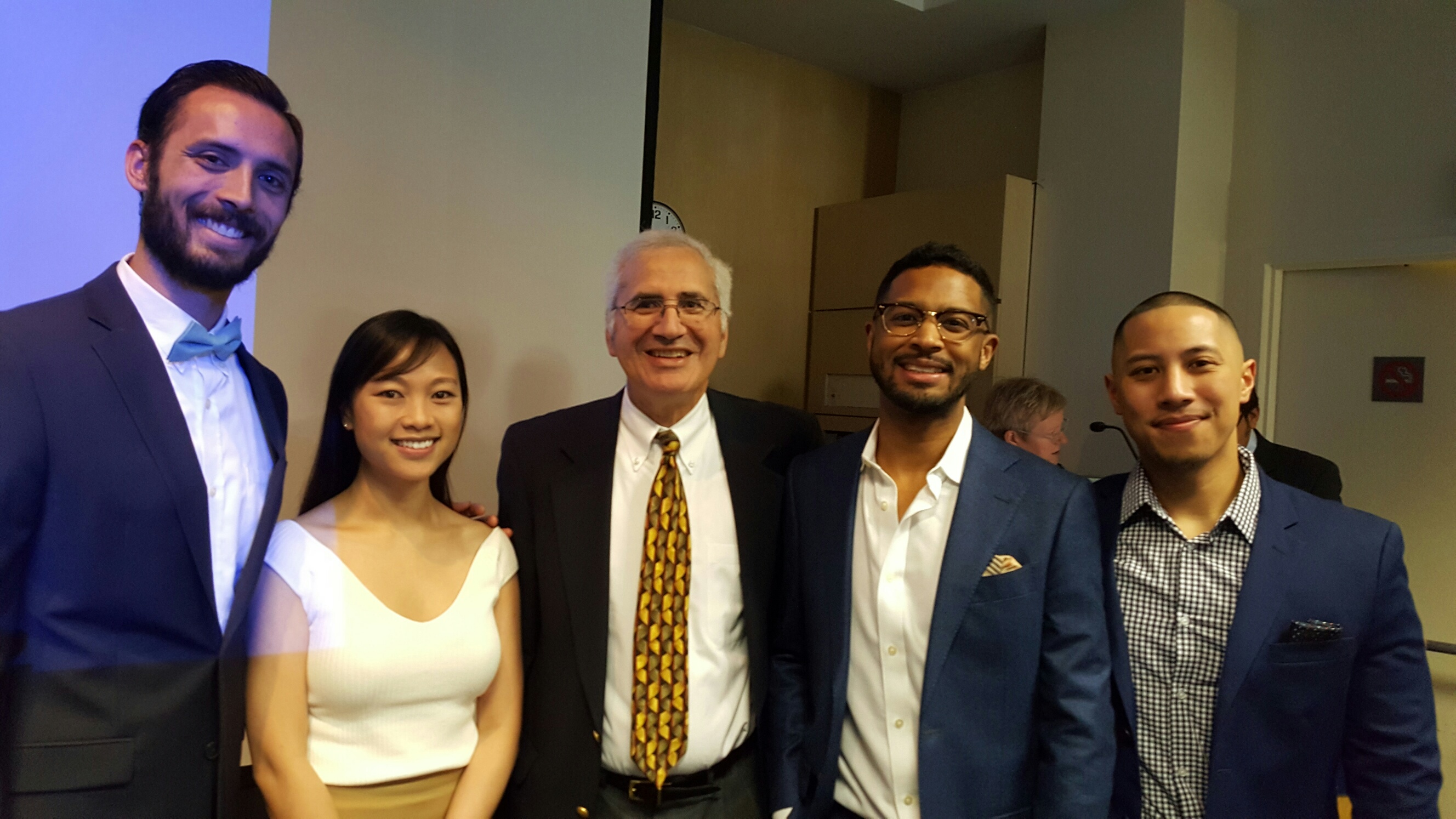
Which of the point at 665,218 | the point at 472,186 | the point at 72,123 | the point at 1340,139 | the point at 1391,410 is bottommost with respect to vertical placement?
the point at 1391,410

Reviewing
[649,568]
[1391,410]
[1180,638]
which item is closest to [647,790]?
[649,568]

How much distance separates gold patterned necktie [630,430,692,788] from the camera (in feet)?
5.48

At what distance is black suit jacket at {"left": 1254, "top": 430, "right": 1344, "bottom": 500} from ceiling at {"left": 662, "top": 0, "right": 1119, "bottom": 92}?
6.75ft

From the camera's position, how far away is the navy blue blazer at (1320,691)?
151 cm

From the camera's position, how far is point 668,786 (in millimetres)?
1675

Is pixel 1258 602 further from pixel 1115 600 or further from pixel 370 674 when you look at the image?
pixel 370 674

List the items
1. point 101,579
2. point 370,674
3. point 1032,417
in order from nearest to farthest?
point 101,579
point 370,674
point 1032,417

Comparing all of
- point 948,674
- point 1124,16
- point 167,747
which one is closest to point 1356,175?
point 1124,16

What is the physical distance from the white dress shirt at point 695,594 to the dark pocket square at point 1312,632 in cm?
96

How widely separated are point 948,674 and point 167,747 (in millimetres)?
1216

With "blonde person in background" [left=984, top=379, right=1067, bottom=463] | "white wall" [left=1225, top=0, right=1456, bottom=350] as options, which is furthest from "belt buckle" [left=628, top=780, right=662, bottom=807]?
"white wall" [left=1225, top=0, right=1456, bottom=350]

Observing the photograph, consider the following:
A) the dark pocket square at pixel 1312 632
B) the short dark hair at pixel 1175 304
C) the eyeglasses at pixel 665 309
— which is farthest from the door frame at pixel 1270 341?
the eyeglasses at pixel 665 309

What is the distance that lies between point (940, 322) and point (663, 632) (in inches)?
30.9

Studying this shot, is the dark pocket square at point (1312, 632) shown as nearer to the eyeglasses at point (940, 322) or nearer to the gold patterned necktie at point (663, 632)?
the eyeglasses at point (940, 322)
